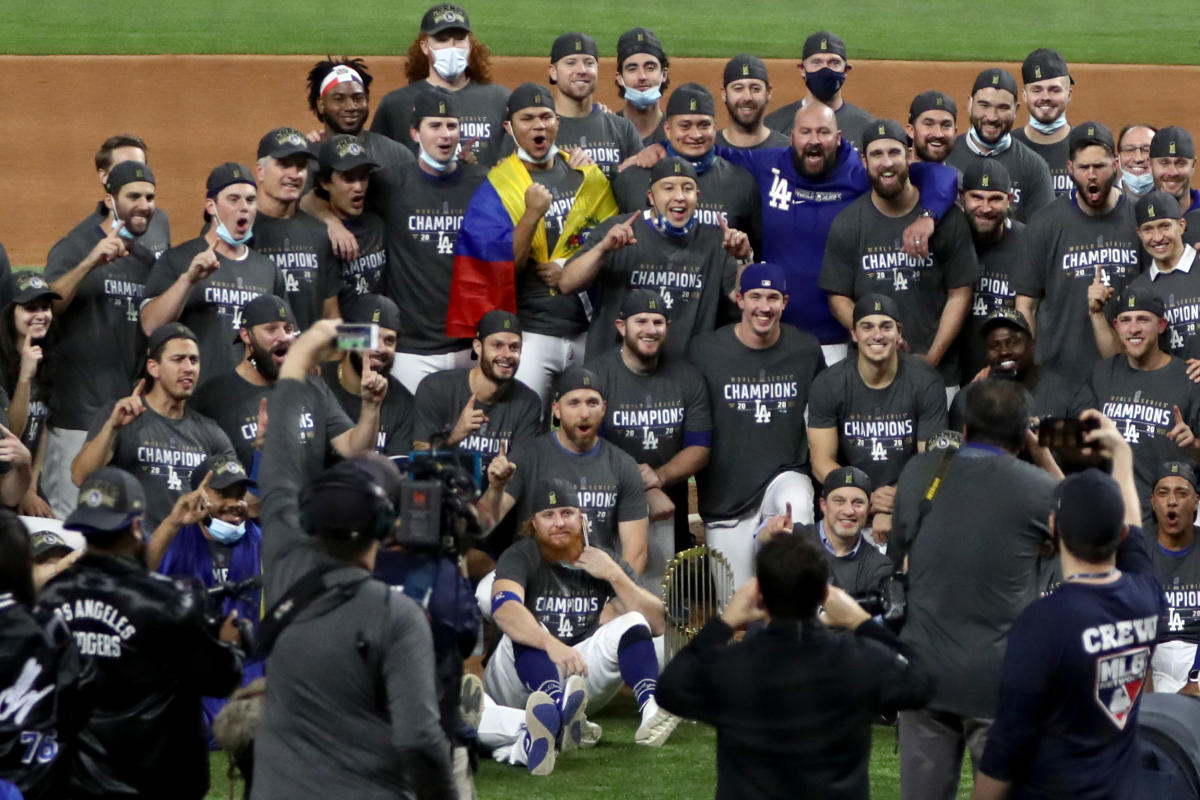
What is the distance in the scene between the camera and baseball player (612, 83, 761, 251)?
31.9 feet

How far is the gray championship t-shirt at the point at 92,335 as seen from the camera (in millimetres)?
8977

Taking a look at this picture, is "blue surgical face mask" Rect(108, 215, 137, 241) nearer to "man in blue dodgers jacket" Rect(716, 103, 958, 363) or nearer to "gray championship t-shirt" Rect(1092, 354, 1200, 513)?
"man in blue dodgers jacket" Rect(716, 103, 958, 363)

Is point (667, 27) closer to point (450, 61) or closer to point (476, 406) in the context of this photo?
point (450, 61)

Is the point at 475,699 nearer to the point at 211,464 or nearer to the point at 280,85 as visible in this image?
the point at 211,464

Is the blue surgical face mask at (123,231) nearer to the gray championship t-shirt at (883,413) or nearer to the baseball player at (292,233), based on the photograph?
the baseball player at (292,233)

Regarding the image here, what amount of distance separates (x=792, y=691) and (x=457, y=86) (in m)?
6.37

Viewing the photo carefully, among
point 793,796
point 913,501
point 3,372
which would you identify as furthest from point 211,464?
point 793,796

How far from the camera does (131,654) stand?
5.16 metres

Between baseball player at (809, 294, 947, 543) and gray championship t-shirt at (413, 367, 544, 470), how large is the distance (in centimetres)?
152

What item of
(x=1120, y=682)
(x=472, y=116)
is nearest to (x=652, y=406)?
(x=472, y=116)

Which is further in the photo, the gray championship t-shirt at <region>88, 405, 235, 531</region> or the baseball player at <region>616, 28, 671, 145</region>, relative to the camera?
the baseball player at <region>616, 28, 671, 145</region>

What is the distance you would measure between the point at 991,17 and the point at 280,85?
10.8 metres

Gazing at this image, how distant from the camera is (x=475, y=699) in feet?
24.2

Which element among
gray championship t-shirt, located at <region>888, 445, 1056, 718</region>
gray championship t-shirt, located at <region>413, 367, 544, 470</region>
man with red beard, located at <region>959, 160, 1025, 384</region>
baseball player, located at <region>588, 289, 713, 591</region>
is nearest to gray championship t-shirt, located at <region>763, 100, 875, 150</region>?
man with red beard, located at <region>959, 160, 1025, 384</region>
